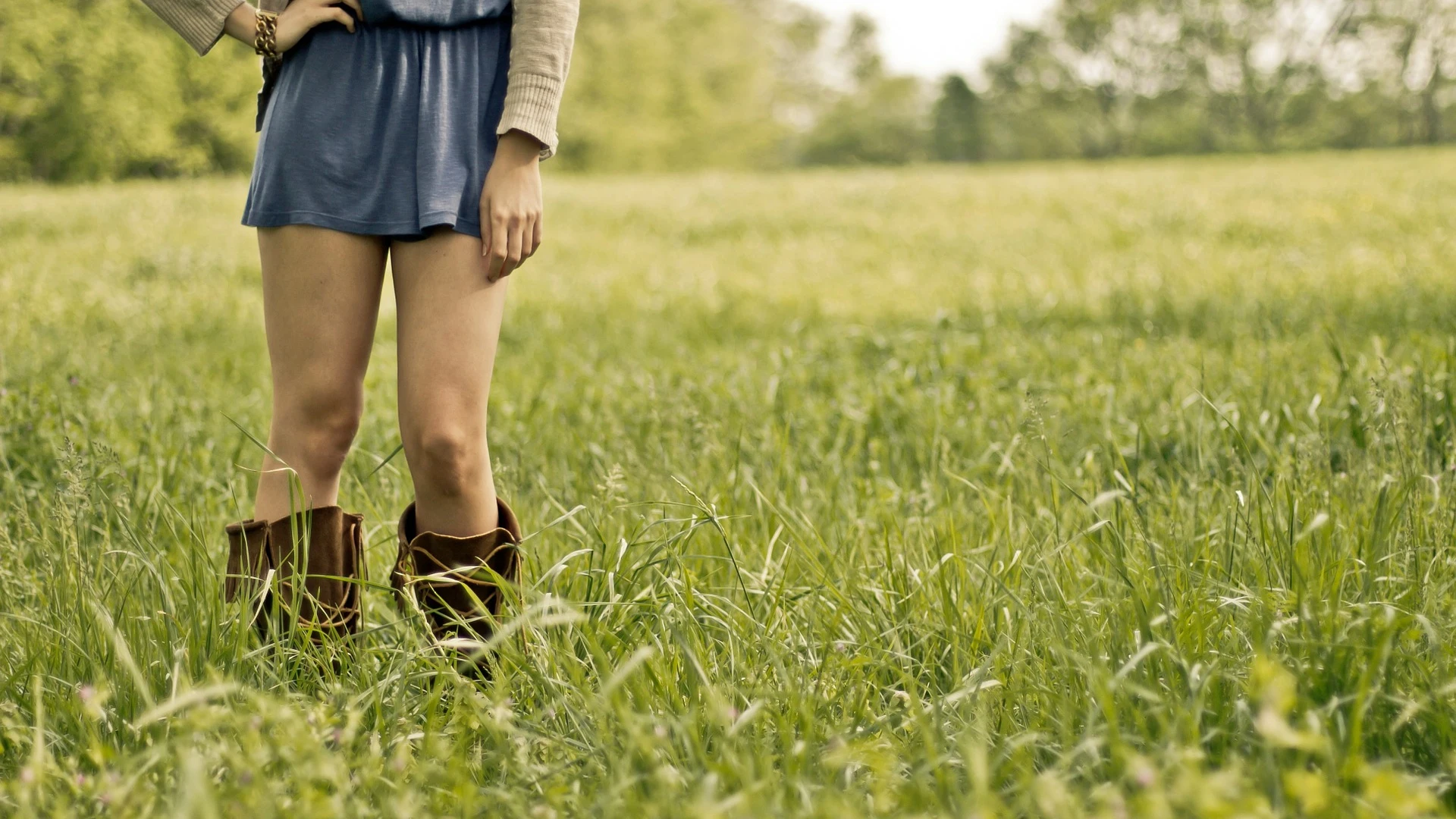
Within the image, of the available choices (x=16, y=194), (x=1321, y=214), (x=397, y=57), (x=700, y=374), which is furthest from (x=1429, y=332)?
(x=16, y=194)

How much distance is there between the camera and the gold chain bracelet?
7.22ft

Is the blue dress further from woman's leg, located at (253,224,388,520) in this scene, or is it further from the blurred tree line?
the blurred tree line

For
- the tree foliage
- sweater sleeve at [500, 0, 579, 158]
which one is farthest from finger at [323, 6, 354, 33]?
the tree foliage

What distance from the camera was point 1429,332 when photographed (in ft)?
17.0

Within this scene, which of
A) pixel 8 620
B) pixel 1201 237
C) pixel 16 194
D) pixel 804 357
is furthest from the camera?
pixel 16 194

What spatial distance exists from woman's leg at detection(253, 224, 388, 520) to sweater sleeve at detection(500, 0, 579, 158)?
37cm

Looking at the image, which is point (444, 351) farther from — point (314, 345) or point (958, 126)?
point (958, 126)

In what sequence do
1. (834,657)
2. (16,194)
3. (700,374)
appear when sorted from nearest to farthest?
(834,657)
(700,374)
(16,194)

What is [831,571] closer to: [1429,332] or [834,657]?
[834,657]

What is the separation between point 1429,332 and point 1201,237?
5814 mm

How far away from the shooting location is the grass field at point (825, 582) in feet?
5.02

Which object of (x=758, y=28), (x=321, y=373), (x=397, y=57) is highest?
(x=758, y=28)

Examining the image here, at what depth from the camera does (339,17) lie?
215 centimetres

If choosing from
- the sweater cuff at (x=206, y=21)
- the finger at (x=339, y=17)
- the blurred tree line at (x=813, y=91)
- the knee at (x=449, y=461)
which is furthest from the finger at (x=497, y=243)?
the blurred tree line at (x=813, y=91)
